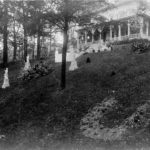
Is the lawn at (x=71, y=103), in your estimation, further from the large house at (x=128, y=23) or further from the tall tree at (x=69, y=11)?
the large house at (x=128, y=23)

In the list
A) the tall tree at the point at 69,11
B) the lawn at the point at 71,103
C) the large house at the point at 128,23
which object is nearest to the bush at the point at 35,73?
the lawn at the point at 71,103

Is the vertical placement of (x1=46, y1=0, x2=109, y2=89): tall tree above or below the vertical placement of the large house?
below

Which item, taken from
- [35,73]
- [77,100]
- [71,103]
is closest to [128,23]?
[35,73]

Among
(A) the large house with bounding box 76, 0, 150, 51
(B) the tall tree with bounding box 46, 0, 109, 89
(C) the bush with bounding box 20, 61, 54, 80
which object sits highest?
(A) the large house with bounding box 76, 0, 150, 51

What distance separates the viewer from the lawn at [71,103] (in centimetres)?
1284

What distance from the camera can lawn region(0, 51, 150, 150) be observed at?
12.8 m

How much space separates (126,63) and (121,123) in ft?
31.6

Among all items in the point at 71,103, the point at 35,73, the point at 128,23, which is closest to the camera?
the point at 71,103

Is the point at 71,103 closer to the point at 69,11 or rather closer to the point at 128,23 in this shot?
the point at 69,11

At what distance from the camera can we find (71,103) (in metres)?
16.6

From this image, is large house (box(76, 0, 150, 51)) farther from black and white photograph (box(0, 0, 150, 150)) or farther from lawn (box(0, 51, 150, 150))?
lawn (box(0, 51, 150, 150))

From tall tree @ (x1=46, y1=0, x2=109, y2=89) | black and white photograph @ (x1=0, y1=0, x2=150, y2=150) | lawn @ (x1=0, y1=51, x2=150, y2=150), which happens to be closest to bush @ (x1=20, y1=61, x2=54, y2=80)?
black and white photograph @ (x1=0, y1=0, x2=150, y2=150)

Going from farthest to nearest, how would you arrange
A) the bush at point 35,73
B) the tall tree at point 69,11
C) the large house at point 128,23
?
the large house at point 128,23
the bush at point 35,73
the tall tree at point 69,11

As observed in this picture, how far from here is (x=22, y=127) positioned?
601 inches
